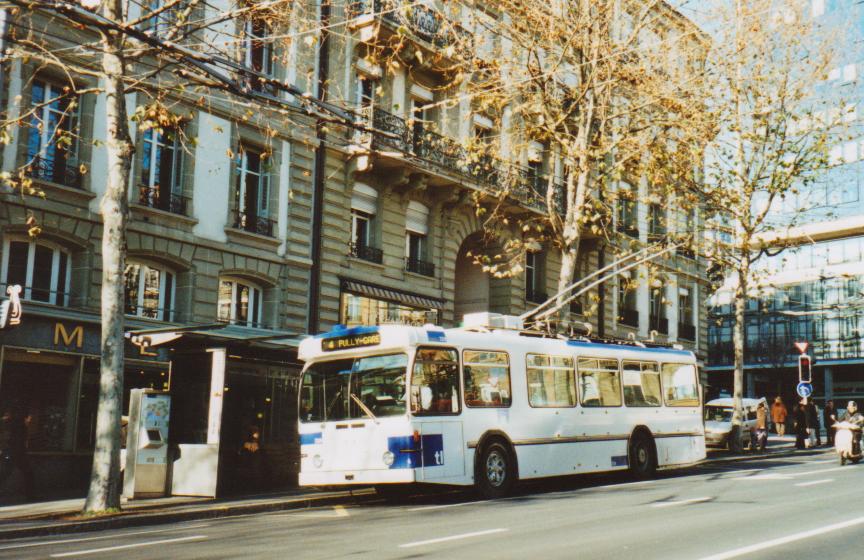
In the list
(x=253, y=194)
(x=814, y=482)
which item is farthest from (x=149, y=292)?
(x=814, y=482)

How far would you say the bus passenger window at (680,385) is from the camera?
20.2 m

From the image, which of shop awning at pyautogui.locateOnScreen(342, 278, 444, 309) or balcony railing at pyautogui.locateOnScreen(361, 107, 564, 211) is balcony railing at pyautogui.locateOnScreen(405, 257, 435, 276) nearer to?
shop awning at pyautogui.locateOnScreen(342, 278, 444, 309)

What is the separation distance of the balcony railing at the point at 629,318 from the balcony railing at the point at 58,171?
2324 cm

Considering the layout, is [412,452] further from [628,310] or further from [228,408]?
[628,310]

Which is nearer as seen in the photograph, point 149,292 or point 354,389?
point 354,389

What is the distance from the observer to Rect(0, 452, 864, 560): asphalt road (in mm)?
8711

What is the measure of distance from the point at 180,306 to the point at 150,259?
4.07ft

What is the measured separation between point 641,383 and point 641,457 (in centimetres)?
151

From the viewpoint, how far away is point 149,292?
66.7ft

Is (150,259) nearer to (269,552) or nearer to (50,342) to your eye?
(50,342)

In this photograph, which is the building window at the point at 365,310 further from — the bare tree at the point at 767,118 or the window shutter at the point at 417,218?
the bare tree at the point at 767,118

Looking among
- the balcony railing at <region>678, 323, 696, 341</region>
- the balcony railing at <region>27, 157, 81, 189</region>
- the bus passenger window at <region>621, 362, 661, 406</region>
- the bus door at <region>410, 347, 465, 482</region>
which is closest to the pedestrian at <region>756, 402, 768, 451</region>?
the balcony railing at <region>678, 323, 696, 341</region>

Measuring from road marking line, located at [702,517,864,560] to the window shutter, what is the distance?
1771 centimetres

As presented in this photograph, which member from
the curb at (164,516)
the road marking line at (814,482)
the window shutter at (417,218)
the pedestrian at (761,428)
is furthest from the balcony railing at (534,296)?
the curb at (164,516)
